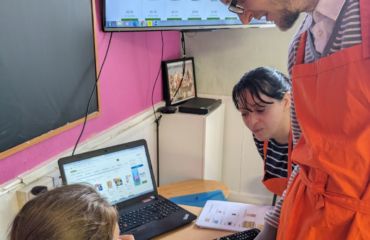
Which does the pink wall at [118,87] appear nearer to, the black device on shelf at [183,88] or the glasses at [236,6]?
the black device on shelf at [183,88]

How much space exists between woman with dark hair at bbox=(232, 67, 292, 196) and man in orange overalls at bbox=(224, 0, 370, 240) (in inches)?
20.7

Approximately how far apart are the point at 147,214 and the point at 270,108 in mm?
596

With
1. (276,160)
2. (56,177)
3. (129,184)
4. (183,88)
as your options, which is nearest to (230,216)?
(276,160)

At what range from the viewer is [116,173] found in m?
Result: 1.49

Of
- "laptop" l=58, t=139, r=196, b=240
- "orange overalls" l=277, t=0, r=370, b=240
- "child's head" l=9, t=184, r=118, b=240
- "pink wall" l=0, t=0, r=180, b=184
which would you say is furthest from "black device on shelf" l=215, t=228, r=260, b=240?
"pink wall" l=0, t=0, r=180, b=184

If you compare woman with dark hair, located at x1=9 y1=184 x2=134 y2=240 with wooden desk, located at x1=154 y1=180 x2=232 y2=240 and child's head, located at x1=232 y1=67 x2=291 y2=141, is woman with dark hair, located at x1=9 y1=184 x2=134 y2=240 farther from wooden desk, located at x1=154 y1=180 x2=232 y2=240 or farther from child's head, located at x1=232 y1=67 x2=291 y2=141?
child's head, located at x1=232 y1=67 x2=291 y2=141

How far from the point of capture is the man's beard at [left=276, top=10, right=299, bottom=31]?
33.0 inches

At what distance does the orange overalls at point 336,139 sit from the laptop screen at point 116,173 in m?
0.76

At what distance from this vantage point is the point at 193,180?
84.1 inches

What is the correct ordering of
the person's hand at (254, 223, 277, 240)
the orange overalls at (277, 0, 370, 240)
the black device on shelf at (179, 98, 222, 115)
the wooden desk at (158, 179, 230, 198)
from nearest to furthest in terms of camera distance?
1. the orange overalls at (277, 0, 370, 240)
2. the person's hand at (254, 223, 277, 240)
3. the wooden desk at (158, 179, 230, 198)
4. the black device on shelf at (179, 98, 222, 115)

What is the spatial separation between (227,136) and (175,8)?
111 cm

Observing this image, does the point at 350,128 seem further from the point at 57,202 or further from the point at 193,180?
the point at 193,180

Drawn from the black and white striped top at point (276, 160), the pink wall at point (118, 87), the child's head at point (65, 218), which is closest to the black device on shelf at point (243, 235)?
the black and white striped top at point (276, 160)

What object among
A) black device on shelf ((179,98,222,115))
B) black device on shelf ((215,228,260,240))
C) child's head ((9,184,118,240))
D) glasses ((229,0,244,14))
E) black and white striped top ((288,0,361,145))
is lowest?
black device on shelf ((215,228,260,240))
